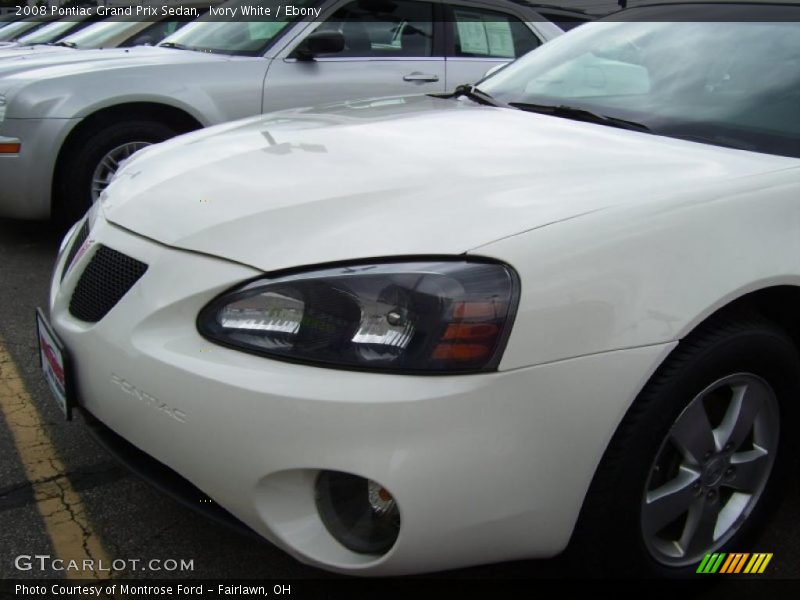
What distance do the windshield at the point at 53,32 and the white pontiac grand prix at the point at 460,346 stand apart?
7.63 meters

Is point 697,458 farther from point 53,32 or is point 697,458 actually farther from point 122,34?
point 53,32

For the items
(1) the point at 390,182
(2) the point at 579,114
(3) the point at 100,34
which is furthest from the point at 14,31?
(1) the point at 390,182

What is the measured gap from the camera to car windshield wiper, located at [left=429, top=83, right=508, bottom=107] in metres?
3.02

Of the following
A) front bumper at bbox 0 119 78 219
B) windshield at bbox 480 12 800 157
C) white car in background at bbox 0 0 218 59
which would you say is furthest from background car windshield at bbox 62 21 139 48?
windshield at bbox 480 12 800 157

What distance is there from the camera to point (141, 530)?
2.28m

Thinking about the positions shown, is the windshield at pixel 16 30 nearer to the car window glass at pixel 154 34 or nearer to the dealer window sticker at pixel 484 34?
the car window glass at pixel 154 34

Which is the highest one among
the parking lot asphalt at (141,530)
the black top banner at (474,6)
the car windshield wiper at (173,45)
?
the black top banner at (474,6)

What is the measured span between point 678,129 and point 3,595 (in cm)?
225

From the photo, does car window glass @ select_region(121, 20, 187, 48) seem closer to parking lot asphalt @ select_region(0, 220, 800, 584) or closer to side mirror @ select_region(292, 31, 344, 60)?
side mirror @ select_region(292, 31, 344, 60)

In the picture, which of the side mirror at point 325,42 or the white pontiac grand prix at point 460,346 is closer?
the white pontiac grand prix at point 460,346

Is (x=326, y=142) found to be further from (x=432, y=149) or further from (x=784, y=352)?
(x=784, y=352)

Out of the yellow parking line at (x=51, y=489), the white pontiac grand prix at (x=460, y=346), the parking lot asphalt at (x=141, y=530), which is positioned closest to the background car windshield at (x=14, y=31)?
the yellow parking line at (x=51, y=489)

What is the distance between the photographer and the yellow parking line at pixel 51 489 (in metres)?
2.17

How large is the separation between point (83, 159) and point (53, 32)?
527 cm
